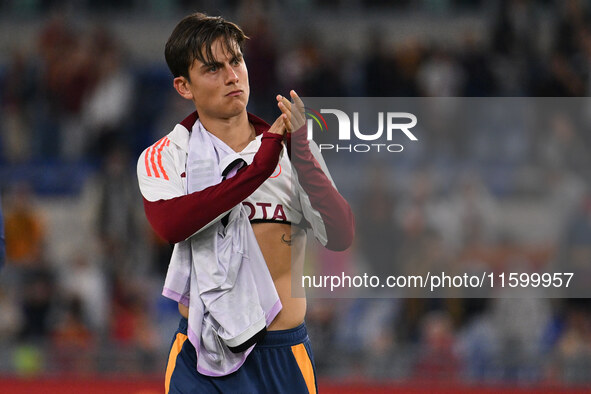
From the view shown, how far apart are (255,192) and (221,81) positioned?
0.38 meters

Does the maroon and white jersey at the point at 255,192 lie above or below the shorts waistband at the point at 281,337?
above

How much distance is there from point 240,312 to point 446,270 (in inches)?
55.6

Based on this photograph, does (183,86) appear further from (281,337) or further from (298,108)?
(281,337)

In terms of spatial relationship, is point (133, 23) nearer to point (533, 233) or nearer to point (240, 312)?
point (533, 233)

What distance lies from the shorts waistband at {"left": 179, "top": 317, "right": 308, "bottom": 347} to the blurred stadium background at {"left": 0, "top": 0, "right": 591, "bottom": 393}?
605mm

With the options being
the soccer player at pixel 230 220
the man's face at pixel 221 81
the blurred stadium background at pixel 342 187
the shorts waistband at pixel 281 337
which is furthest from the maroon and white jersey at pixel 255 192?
the blurred stadium background at pixel 342 187


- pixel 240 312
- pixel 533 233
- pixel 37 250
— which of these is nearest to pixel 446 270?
pixel 240 312

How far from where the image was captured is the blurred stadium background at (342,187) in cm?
544

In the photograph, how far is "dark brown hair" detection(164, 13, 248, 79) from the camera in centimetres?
298

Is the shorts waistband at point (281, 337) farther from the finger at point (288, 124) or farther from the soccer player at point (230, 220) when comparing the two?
the finger at point (288, 124)

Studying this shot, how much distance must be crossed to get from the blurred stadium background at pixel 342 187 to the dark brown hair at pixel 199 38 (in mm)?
759

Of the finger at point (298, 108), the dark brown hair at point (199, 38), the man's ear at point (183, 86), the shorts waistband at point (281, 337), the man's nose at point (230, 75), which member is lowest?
the shorts waistband at point (281, 337)

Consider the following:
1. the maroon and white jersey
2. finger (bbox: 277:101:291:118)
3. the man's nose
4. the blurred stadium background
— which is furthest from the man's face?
the blurred stadium background

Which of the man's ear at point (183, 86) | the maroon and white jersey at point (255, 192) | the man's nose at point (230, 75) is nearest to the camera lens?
the maroon and white jersey at point (255, 192)
